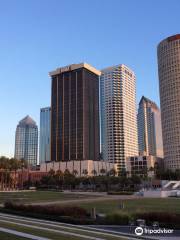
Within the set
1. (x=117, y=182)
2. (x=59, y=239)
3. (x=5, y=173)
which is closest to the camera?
(x=59, y=239)

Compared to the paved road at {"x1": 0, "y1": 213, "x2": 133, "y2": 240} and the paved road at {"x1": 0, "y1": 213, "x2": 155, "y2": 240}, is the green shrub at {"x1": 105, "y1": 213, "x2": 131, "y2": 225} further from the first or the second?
the paved road at {"x1": 0, "y1": 213, "x2": 133, "y2": 240}

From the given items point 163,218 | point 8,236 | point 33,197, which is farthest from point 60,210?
point 33,197

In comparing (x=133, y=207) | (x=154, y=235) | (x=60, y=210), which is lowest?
(x=133, y=207)

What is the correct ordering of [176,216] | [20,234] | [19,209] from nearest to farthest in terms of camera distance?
[20,234]
[176,216]
[19,209]

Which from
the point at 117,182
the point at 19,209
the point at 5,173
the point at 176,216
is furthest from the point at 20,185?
the point at 176,216

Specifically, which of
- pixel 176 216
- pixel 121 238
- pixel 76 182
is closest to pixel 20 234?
pixel 121 238

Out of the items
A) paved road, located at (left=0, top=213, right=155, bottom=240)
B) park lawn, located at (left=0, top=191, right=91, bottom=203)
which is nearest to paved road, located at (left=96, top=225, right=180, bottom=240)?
paved road, located at (left=0, top=213, right=155, bottom=240)

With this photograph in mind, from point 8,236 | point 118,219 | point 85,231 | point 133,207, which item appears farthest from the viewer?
point 133,207

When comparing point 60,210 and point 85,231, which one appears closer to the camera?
point 85,231

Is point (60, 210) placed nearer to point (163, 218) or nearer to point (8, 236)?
point (163, 218)

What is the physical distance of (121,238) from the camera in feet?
62.1

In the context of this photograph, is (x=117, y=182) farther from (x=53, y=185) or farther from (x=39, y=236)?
(x=39, y=236)

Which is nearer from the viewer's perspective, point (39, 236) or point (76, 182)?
point (39, 236)

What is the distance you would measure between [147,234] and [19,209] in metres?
19.3
